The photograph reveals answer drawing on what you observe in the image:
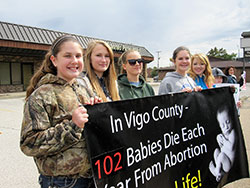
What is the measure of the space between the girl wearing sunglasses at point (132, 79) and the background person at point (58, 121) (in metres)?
1.18

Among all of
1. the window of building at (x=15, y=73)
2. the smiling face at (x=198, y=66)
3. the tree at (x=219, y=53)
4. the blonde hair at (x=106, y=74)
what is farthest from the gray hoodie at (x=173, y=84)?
the tree at (x=219, y=53)

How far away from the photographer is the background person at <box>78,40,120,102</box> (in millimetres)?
2416

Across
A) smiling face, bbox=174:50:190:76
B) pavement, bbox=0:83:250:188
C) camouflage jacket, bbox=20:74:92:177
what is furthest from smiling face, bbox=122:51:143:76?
pavement, bbox=0:83:250:188

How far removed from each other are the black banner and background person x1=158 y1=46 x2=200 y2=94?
462mm

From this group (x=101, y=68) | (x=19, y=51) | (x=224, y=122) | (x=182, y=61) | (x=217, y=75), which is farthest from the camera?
(x=19, y=51)

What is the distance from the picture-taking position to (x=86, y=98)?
176 centimetres

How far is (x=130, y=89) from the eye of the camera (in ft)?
9.41

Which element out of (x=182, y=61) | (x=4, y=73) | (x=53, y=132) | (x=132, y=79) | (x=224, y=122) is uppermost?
(x=4, y=73)

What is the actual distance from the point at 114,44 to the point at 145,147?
75.5ft

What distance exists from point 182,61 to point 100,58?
1.37 metres

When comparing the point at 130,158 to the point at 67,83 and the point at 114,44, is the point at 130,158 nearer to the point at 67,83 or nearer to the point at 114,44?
the point at 67,83

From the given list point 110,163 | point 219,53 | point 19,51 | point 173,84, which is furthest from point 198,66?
point 219,53

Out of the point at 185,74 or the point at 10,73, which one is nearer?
the point at 185,74

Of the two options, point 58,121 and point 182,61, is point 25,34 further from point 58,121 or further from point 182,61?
point 58,121
